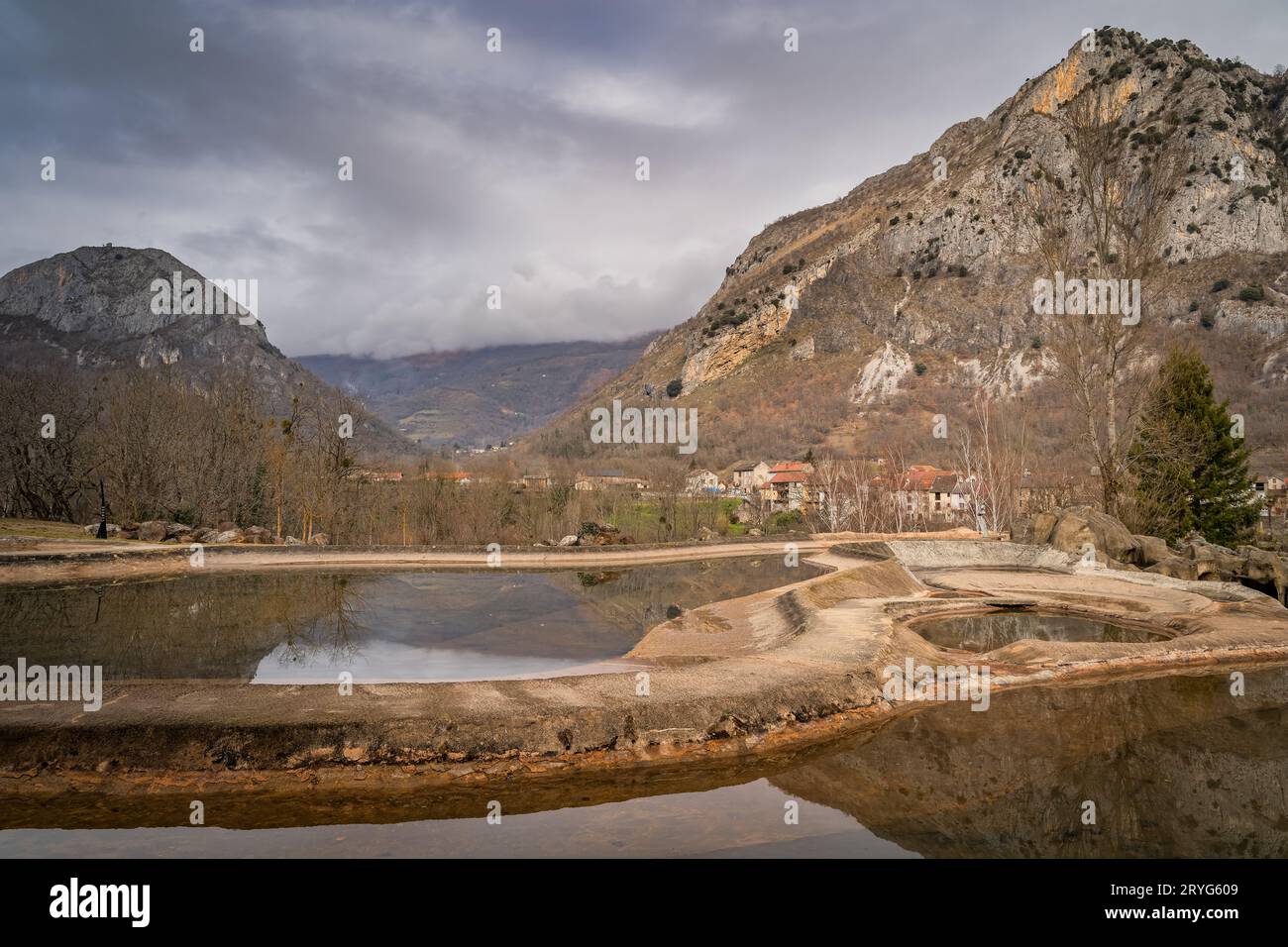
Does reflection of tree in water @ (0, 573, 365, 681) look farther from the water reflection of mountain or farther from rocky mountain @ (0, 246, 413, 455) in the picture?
rocky mountain @ (0, 246, 413, 455)

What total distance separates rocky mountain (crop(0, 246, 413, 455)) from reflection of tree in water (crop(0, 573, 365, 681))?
76.9 m

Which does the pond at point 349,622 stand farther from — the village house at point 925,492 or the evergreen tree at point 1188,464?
the village house at point 925,492

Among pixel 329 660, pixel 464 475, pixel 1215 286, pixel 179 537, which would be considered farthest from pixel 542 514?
pixel 1215 286

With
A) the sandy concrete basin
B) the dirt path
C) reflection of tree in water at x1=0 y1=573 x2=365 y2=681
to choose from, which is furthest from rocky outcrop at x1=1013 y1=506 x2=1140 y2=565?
reflection of tree in water at x1=0 y1=573 x2=365 y2=681

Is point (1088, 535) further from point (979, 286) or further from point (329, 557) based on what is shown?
point (979, 286)

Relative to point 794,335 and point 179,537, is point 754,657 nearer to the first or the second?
point 179,537

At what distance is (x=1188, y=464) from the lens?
28047 millimetres

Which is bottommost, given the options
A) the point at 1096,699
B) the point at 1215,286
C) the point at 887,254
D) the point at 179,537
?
the point at 1096,699

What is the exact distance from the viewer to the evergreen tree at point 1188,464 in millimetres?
28078

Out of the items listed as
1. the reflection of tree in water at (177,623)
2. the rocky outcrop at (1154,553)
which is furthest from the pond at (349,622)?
the rocky outcrop at (1154,553)

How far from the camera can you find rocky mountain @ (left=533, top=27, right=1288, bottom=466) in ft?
275

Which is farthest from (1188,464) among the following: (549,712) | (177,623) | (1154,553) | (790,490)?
(790,490)
